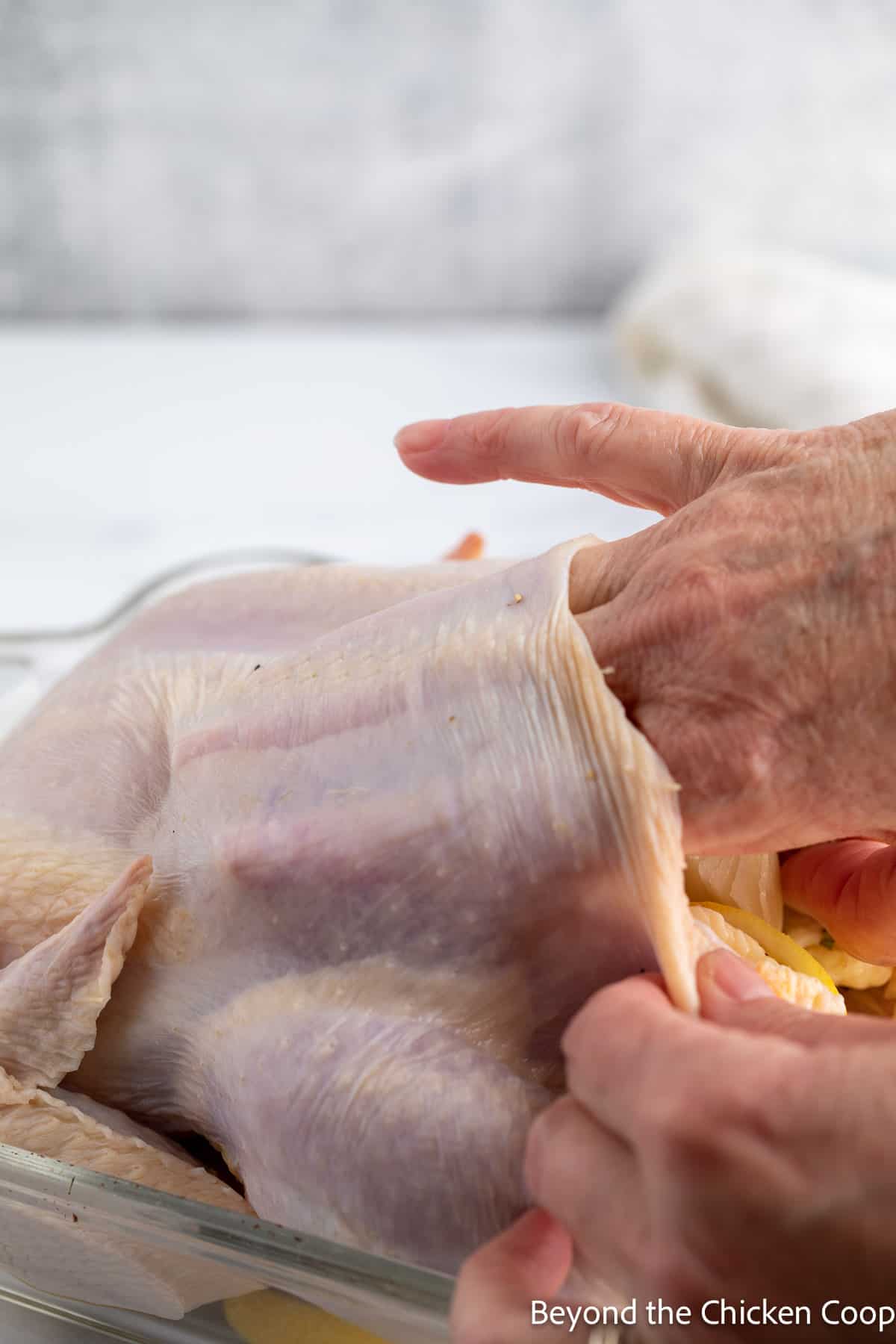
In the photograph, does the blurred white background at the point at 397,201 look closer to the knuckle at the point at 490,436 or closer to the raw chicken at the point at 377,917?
the knuckle at the point at 490,436

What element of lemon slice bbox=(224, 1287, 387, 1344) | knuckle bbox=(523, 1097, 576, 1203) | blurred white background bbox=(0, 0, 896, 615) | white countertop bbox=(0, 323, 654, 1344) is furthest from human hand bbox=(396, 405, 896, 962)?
blurred white background bbox=(0, 0, 896, 615)

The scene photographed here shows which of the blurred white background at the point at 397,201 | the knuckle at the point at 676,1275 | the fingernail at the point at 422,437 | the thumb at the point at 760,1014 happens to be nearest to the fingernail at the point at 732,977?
the thumb at the point at 760,1014

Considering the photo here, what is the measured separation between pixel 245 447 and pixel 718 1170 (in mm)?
1472

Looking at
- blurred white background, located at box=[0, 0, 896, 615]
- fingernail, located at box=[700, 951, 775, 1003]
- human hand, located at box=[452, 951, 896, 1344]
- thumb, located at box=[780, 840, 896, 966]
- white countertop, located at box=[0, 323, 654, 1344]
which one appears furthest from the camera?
blurred white background, located at box=[0, 0, 896, 615]

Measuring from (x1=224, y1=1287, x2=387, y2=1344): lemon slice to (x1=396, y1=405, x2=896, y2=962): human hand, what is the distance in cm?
24

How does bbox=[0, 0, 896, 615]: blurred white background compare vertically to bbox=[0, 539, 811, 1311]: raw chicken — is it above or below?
above

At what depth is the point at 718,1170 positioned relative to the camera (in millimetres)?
331

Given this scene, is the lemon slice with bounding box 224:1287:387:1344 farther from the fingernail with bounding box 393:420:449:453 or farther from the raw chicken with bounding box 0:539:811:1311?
the fingernail with bounding box 393:420:449:453

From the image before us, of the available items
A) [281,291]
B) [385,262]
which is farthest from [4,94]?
[385,262]

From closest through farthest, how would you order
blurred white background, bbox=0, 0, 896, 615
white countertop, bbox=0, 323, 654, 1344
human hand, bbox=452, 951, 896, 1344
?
human hand, bbox=452, 951, 896, 1344 → white countertop, bbox=0, 323, 654, 1344 → blurred white background, bbox=0, 0, 896, 615

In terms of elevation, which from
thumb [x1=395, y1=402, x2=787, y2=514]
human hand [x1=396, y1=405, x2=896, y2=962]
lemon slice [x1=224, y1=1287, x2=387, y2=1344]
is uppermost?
thumb [x1=395, y1=402, x2=787, y2=514]

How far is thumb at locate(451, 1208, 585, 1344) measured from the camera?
384 millimetres

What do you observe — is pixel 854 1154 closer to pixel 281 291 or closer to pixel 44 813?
pixel 44 813

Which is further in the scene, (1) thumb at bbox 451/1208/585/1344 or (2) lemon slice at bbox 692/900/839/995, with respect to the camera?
(2) lemon slice at bbox 692/900/839/995
